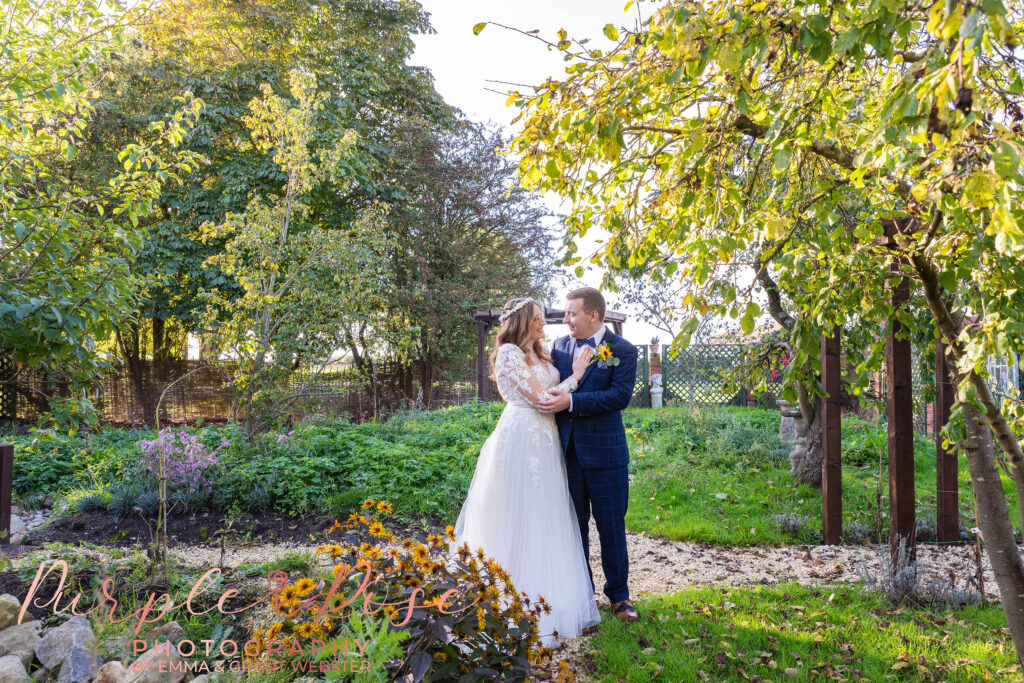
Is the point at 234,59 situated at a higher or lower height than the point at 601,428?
higher

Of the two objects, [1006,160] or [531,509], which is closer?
[1006,160]

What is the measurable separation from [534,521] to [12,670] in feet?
7.48

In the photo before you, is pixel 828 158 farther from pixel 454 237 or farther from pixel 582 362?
pixel 454 237

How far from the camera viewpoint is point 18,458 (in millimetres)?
6879

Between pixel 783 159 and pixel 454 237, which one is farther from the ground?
pixel 454 237

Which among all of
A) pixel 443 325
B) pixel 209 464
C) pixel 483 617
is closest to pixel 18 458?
pixel 209 464

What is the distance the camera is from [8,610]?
2600 millimetres

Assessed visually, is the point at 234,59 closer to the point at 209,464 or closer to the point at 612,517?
the point at 209,464

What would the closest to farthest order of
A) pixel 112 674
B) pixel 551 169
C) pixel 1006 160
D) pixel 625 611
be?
pixel 1006 160
pixel 551 169
pixel 112 674
pixel 625 611

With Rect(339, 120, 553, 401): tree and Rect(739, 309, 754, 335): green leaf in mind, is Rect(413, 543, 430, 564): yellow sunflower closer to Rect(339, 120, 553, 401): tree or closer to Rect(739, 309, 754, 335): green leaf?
Rect(739, 309, 754, 335): green leaf

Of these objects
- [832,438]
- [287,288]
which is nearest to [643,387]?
[287,288]

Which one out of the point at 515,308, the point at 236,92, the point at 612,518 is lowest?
the point at 612,518

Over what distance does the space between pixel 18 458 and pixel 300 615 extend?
22.0ft

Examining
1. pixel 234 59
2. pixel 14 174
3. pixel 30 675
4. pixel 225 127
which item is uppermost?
pixel 234 59
